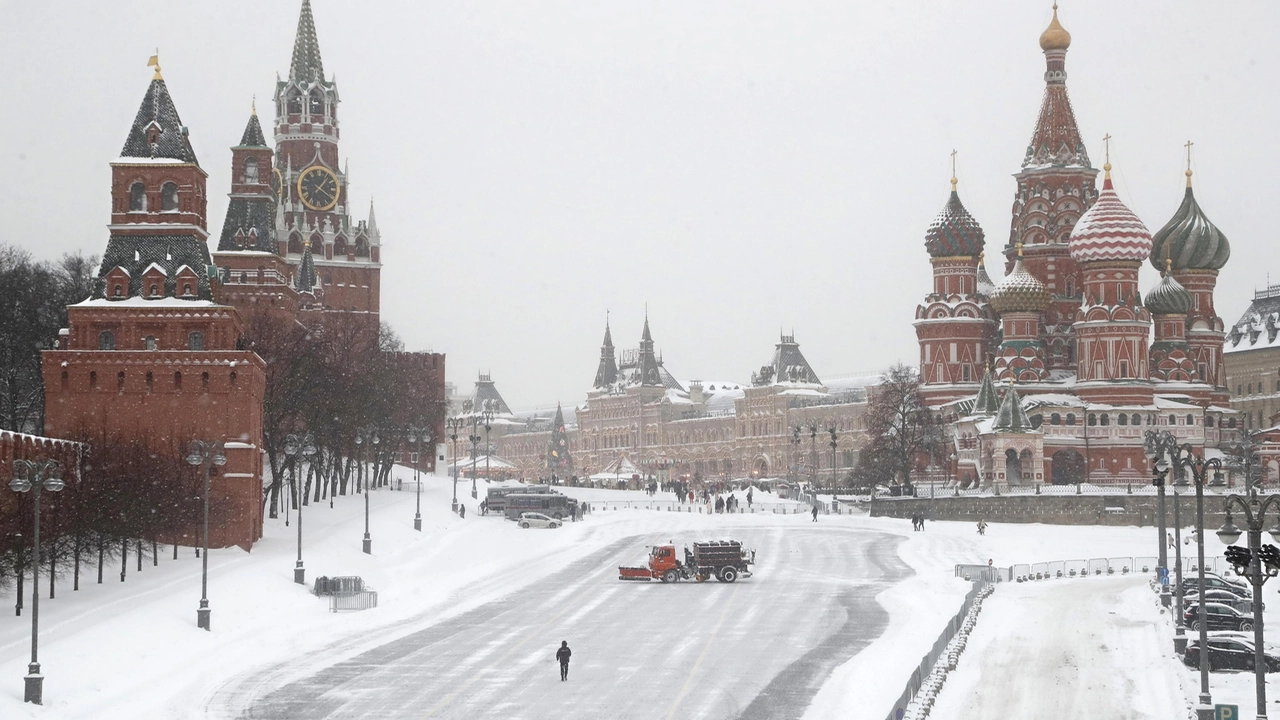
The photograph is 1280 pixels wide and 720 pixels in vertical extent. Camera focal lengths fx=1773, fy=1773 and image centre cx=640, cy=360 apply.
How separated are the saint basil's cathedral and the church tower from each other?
141 feet

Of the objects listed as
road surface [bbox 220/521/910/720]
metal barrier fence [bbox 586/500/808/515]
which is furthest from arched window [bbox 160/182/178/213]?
metal barrier fence [bbox 586/500/808/515]

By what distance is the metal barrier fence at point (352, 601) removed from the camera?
53781mm

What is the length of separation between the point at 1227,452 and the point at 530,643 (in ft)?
256

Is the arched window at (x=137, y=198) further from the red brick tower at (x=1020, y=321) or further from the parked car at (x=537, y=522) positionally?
the red brick tower at (x=1020, y=321)

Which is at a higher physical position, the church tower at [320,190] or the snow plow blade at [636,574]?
the church tower at [320,190]

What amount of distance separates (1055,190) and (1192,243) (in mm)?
9702

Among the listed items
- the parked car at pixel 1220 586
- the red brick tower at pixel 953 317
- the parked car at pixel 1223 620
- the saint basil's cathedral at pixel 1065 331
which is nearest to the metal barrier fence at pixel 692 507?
the saint basil's cathedral at pixel 1065 331

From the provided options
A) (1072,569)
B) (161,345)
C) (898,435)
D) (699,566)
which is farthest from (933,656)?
(898,435)

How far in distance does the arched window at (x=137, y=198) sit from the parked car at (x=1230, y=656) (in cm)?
3854

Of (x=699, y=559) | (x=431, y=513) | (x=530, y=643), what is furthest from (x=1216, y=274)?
(x=530, y=643)

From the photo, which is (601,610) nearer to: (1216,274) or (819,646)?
(819,646)

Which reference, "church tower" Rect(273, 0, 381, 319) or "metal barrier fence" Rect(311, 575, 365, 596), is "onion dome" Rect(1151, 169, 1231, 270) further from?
"metal barrier fence" Rect(311, 575, 365, 596)

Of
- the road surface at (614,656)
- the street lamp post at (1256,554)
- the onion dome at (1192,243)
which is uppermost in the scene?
the onion dome at (1192,243)

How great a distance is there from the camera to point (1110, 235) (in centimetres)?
11212
